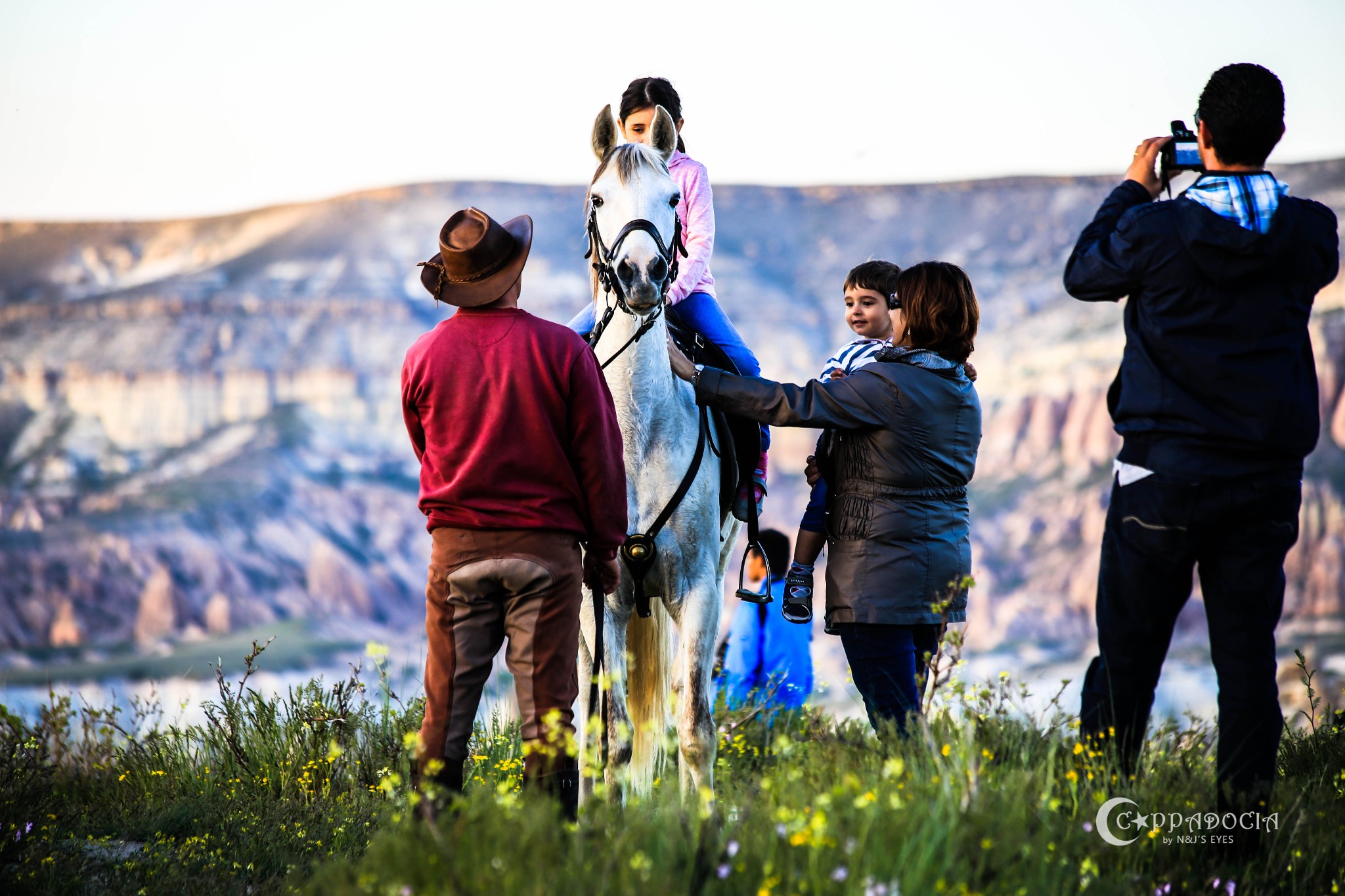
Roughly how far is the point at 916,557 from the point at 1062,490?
6190cm

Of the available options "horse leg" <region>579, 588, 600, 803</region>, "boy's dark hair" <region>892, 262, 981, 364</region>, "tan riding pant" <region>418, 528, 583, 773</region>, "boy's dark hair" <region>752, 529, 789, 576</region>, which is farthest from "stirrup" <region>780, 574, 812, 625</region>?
"boy's dark hair" <region>752, 529, 789, 576</region>

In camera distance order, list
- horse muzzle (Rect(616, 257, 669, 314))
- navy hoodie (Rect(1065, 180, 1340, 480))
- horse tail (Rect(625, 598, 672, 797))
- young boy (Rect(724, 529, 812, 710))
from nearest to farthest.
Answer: navy hoodie (Rect(1065, 180, 1340, 480)) < horse muzzle (Rect(616, 257, 669, 314)) < horse tail (Rect(625, 598, 672, 797)) < young boy (Rect(724, 529, 812, 710))

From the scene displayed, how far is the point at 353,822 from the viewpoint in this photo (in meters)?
4.61

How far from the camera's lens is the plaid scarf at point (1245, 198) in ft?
11.0

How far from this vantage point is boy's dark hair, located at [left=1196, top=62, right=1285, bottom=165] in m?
3.41

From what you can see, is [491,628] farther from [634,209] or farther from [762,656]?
[762,656]

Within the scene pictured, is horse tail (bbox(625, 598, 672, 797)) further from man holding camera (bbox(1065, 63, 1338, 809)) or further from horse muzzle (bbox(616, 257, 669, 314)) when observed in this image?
man holding camera (bbox(1065, 63, 1338, 809))

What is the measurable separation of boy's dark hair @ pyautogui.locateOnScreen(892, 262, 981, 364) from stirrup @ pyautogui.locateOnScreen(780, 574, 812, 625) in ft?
3.74

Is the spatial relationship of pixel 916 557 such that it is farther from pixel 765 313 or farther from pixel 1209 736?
pixel 765 313

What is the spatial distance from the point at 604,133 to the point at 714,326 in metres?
1.13

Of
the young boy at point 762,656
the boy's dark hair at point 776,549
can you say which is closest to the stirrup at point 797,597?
the young boy at point 762,656

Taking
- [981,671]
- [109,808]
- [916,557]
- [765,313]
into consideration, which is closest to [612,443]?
[916,557]

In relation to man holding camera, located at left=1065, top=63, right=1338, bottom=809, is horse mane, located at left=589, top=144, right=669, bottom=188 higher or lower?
higher

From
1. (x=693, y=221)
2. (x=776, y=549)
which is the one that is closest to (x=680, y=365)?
(x=693, y=221)
